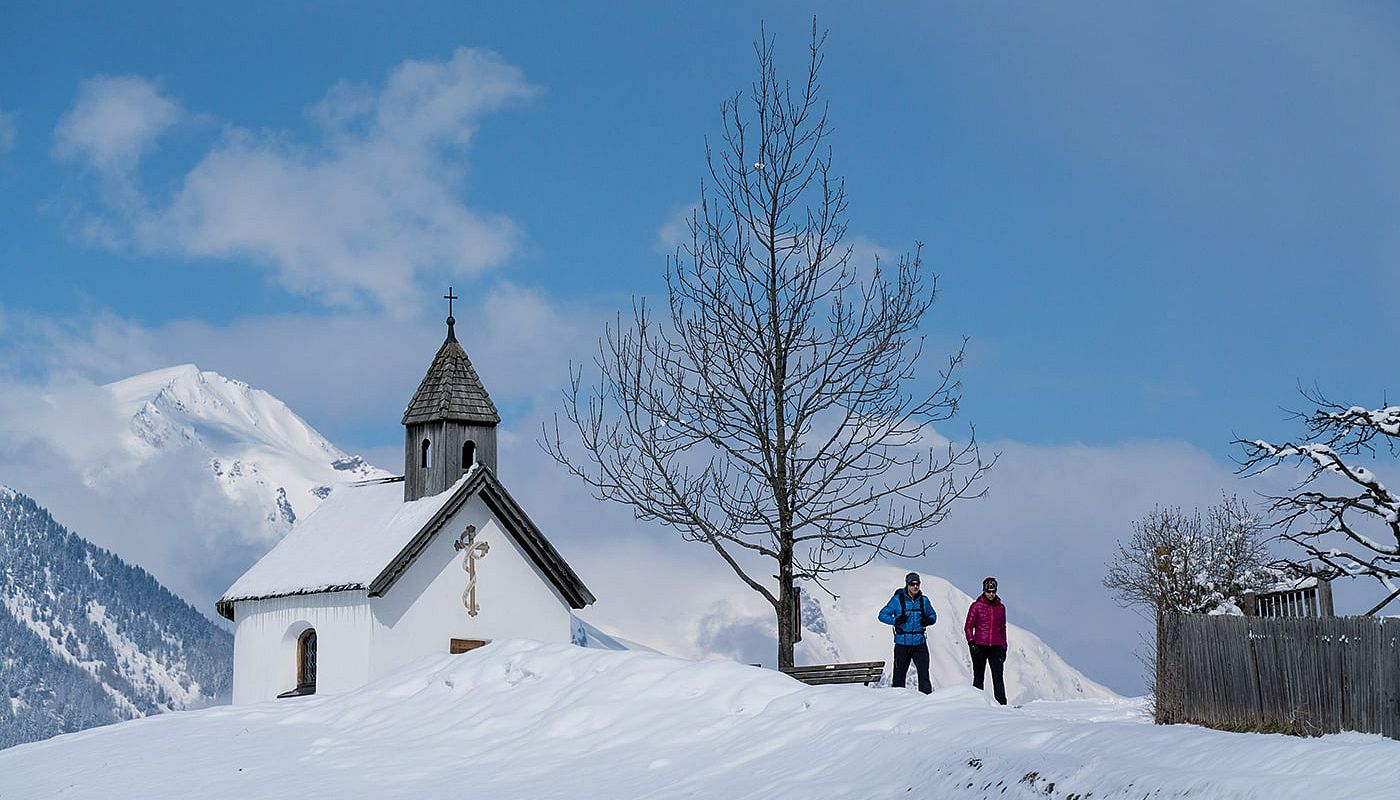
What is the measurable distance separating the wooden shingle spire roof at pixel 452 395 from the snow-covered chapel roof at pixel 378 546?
5.26ft

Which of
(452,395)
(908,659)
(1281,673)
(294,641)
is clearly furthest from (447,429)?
(1281,673)

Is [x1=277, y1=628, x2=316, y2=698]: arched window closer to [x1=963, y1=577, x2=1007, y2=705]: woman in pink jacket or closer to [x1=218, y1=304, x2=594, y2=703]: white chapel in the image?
[x1=218, y1=304, x2=594, y2=703]: white chapel

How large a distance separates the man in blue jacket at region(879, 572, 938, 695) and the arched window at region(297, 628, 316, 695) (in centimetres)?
1567

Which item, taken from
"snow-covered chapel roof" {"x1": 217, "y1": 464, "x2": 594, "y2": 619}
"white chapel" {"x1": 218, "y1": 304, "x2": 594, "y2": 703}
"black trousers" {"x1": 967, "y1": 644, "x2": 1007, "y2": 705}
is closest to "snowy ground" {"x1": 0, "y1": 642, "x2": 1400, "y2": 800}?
"black trousers" {"x1": 967, "y1": 644, "x2": 1007, "y2": 705}

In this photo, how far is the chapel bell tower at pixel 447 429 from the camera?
102ft

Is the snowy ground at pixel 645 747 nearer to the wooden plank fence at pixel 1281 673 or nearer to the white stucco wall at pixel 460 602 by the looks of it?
the wooden plank fence at pixel 1281 673

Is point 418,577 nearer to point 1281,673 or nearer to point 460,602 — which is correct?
point 460,602

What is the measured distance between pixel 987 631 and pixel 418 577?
14.0 meters

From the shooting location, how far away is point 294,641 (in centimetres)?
3039

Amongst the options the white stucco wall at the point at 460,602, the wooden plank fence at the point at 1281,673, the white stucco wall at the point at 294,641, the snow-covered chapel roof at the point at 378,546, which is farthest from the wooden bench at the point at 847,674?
the white stucco wall at the point at 294,641

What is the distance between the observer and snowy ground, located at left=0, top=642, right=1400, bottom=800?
9.66 metres

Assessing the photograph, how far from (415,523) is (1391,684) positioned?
2035 cm

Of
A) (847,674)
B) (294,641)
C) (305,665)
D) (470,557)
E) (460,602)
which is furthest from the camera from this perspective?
(294,641)

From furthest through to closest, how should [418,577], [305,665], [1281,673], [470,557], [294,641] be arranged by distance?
[294,641] < [305,665] < [470,557] < [418,577] < [1281,673]
